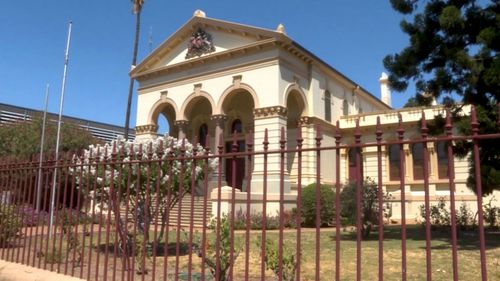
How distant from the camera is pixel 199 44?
79.5 ft

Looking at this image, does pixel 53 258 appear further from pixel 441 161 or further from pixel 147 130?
pixel 441 161

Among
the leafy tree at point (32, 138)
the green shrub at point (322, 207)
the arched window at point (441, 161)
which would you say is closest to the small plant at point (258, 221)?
the green shrub at point (322, 207)

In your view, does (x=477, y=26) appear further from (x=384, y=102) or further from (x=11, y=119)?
(x=11, y=119)

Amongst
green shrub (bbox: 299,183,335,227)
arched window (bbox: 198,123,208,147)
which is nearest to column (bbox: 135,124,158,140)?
arched window (bbox: 198,123,208,147)

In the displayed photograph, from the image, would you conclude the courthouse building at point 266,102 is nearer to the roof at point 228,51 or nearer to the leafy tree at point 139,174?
the roof at point 228,51

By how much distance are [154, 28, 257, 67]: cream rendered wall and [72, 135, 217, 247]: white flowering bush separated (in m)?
12.0

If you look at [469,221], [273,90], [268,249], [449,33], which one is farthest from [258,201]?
[268,249]

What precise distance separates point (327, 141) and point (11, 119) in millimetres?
23217

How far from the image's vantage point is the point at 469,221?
18.1m

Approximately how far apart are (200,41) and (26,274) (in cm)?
1917

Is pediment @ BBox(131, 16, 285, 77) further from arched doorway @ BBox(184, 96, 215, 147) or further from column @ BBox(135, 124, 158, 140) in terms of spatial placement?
arched doorway @ BBox(184, 96, 215, 147)

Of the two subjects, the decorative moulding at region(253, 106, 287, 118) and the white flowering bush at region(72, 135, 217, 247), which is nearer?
the white flowering bush at region(72, 135, 217, 247)

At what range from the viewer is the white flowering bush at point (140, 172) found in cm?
543

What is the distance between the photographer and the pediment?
72.9ft
